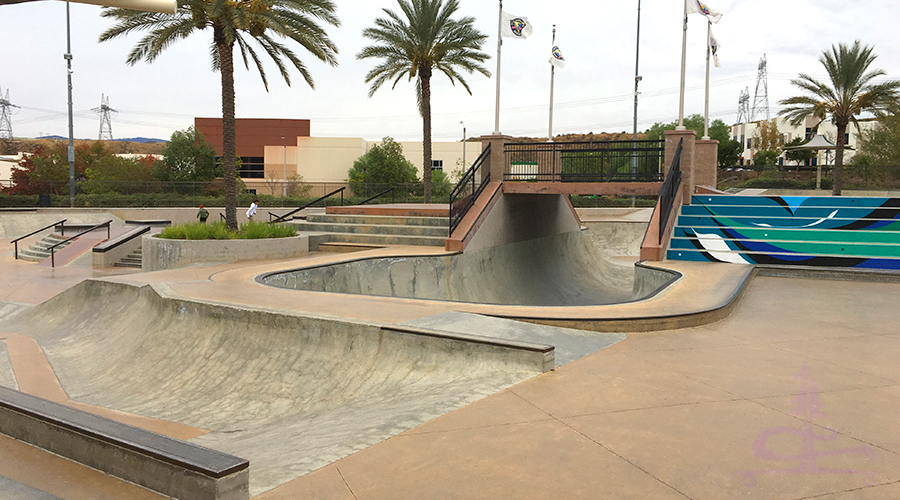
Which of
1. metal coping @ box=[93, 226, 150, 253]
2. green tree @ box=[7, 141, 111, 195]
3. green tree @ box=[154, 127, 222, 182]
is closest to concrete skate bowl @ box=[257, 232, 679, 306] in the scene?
metal coping @ box=[93, 226, 150, 253]

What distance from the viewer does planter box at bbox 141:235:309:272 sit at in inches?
607

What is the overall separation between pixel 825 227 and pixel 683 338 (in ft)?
29.2

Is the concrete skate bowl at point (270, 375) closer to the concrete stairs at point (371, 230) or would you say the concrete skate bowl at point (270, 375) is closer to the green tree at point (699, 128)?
the concrete stairs at point (371, 230)

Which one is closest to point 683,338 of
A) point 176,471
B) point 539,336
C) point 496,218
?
point 539,336

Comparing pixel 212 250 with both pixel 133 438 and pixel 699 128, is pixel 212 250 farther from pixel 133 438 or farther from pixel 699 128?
pixel 699 128

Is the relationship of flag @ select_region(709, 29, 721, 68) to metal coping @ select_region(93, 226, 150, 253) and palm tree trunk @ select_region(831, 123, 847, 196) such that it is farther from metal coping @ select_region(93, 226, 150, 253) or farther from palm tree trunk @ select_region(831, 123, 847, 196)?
metal coping @ select_region(93, 226, 150, 253)

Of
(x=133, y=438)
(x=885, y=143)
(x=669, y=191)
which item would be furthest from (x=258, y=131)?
(x=133, y=438)

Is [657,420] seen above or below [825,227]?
below

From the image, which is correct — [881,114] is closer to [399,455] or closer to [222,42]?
[222,42]

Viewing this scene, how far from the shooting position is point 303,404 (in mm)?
6719

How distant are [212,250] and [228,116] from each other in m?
5.36

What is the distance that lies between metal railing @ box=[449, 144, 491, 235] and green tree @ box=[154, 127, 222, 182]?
39.5 meters

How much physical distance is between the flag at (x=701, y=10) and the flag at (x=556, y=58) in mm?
5808

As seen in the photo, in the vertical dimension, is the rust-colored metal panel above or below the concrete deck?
above
